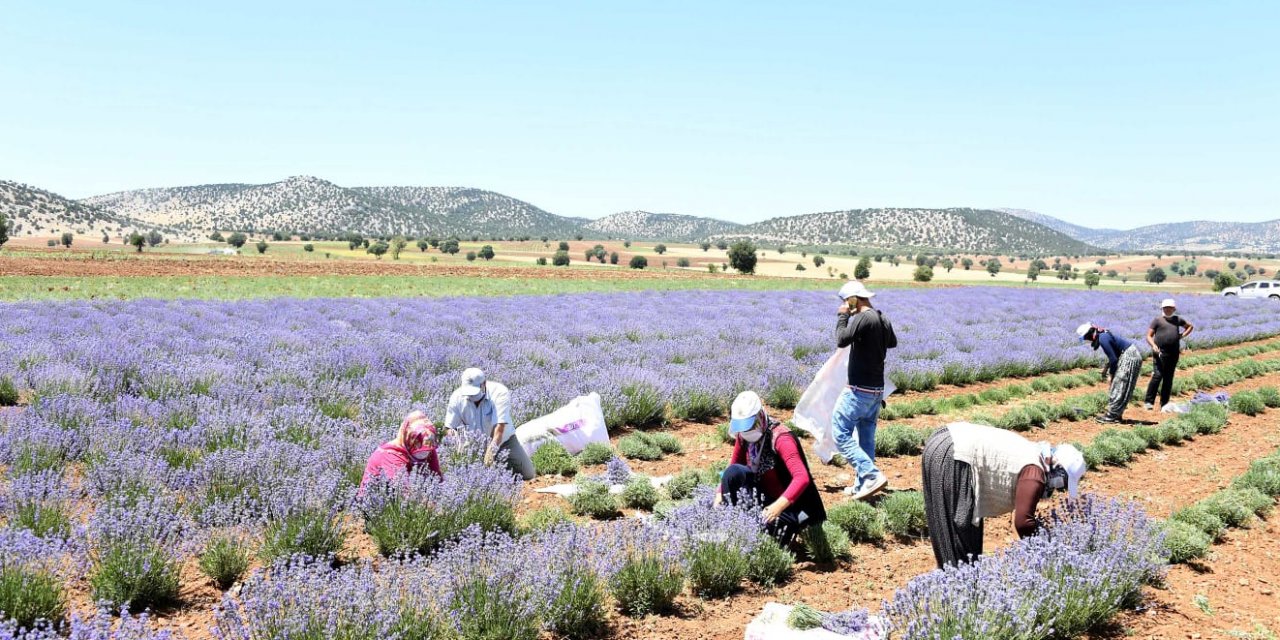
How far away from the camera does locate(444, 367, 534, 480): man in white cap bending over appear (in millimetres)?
6082

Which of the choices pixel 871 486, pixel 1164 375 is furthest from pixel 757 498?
pixel 1164 375

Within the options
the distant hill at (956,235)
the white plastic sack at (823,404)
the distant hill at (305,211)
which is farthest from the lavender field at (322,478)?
the distant hill at (956,235)

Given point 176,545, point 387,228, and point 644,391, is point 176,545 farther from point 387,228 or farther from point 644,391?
point 387,228

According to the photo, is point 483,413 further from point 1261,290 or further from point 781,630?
point 1261,290

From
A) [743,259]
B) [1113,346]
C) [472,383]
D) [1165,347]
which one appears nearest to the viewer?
[472,383]

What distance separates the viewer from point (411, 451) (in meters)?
5.05

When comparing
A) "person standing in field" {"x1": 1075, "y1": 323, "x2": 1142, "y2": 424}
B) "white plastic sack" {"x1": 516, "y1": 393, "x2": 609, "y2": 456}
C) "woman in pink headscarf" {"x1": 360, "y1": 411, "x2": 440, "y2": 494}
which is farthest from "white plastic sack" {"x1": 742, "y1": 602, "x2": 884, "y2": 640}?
"person standing in field" {"x1": 1075, "y1": 323, "x2": 1142, "y2": 424}

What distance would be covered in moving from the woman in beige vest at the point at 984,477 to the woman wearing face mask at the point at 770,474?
0.92 metres

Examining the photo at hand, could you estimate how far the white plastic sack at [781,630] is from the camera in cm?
352

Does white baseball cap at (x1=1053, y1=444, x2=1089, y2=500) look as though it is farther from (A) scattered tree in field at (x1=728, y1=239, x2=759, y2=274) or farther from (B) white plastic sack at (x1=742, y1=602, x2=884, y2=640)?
(A) scattered tree in field at (x1=728, y1=239, x2=759, y2=274)

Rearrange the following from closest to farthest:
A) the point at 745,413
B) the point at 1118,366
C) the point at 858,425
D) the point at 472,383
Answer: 1. the point at 745,413
2. the point at 472,383
3. the point at 858,425
4. the point at 1118,366

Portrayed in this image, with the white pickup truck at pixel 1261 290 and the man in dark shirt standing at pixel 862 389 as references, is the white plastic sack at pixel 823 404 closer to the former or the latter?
the man in dark shirt standing at pixel 862 389

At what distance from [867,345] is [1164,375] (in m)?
7.94

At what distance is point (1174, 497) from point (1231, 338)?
18.8 metres
